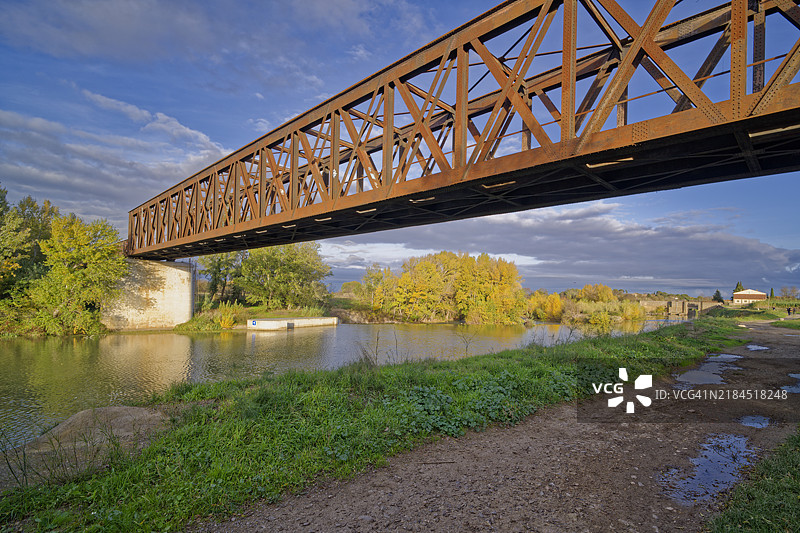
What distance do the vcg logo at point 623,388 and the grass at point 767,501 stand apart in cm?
305

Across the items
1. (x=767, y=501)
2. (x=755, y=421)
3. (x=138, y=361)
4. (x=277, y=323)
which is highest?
(x=767, y=501)

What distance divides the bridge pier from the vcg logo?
3431 cm

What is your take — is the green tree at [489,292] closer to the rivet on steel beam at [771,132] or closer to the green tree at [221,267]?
the green tree at [221,267]

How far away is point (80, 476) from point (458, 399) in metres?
5.37

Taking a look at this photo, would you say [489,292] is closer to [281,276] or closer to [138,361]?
[281,276]

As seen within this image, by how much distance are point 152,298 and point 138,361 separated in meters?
16.2

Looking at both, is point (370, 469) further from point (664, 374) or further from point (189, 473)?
point (664, 374)

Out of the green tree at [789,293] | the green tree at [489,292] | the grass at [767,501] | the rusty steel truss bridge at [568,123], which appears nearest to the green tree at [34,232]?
the rusty steel truss bridge at [568,123]

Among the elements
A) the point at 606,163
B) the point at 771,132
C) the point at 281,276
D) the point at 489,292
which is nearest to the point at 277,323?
the point at 281,276

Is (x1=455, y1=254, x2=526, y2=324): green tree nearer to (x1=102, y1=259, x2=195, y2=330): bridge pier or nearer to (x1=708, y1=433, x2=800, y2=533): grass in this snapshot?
(x1=102, y1=259, x2=195, y2=330): bridge pier

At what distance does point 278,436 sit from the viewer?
5.33 m

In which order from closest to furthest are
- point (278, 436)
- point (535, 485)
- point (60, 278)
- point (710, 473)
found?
point (535, 485) → point (710, 473) → point (278, 436) → point (60, 278)

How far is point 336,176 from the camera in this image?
12.6m

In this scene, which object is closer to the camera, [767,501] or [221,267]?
[767,501]
